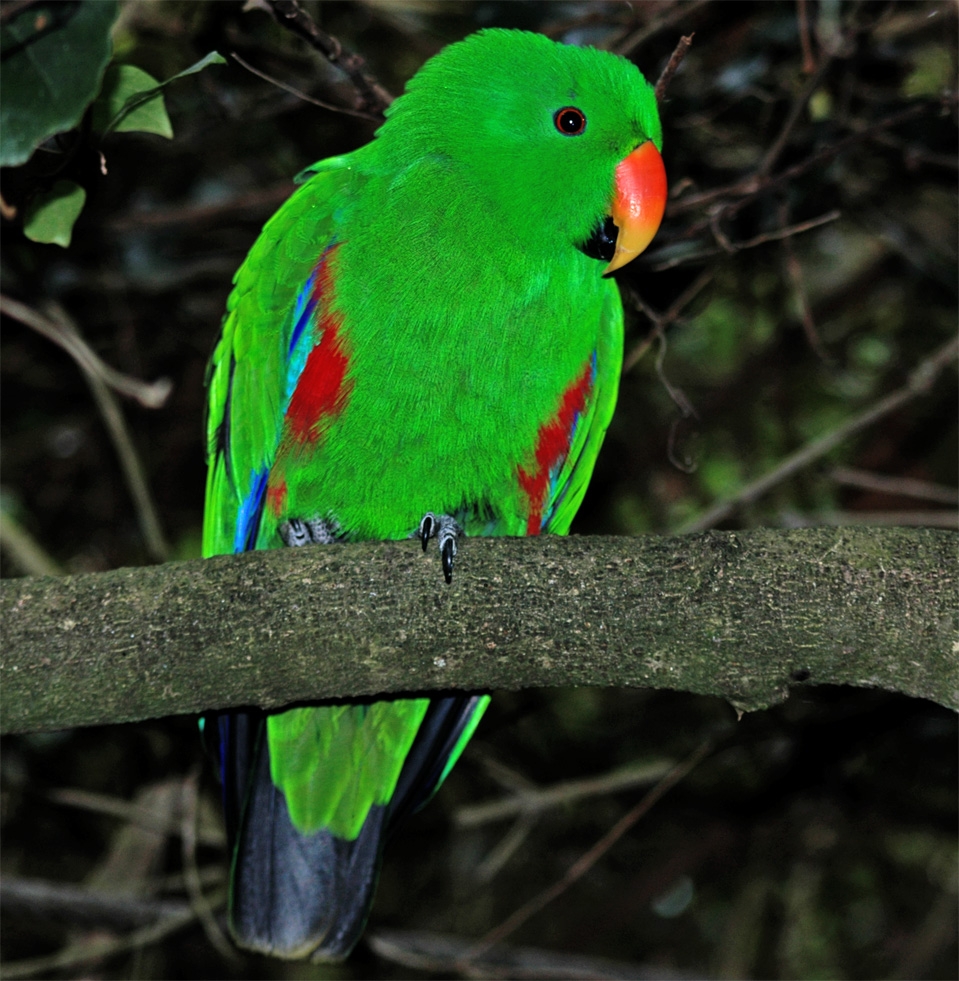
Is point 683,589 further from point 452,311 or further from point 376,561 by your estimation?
point 452,311

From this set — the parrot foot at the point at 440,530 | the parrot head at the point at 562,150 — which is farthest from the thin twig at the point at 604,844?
the parrot head at the point at 562,150

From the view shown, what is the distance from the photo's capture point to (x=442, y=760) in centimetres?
264

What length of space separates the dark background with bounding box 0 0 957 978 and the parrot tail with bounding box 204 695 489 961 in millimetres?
931

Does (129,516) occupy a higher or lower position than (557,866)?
higher

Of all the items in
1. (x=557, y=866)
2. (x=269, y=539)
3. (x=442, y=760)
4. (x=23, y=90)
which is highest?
(x=23, y=90)

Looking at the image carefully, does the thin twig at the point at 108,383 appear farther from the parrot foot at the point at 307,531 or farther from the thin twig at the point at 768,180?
the thin twig at the point at 768,180

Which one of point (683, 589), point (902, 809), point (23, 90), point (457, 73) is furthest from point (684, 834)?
point (23, 90)

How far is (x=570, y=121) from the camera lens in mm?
2404

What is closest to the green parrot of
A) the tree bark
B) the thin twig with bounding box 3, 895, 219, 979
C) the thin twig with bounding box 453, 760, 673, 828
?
the tree bark

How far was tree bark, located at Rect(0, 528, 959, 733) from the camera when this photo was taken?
5.90 feet

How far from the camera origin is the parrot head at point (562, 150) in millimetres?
2387

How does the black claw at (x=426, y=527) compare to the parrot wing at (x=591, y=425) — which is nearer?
the black claw at (x=426, y=527)

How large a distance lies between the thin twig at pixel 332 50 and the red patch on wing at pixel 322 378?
44cm

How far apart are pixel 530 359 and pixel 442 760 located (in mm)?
1037
